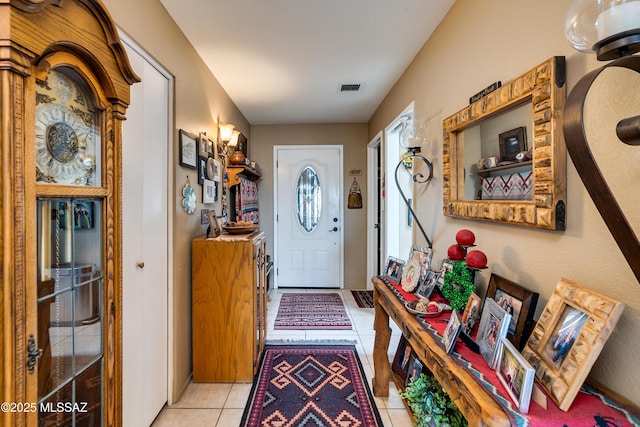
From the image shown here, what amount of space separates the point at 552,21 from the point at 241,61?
210 cm

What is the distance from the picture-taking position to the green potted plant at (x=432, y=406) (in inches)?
51.8

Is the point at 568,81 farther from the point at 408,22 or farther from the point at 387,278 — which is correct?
the point at 387,278

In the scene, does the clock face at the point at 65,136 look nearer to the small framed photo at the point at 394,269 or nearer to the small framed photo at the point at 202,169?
the small framed photo at the point at 202,169

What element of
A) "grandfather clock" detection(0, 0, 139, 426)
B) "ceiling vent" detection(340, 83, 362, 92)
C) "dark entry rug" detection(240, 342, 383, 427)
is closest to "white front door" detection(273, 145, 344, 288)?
"ceiling vent" detection(340, 83, 362, 92)

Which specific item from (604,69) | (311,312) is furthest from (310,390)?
(604,69)

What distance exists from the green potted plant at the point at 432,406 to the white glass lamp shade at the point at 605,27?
1368 mm

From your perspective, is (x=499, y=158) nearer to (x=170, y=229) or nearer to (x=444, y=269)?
(x=444, y=269)

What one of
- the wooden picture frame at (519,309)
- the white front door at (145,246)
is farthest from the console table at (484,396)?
the white front door at (145,246)

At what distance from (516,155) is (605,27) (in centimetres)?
68

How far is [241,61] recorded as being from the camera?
246 centimetres

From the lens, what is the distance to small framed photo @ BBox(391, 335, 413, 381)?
1.91m

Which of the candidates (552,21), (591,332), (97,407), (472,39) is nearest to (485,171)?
(552,21)

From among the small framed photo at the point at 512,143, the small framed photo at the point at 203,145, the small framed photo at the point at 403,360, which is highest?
the small framed photo at the point at 203,145

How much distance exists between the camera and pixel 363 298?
13.1 feet
